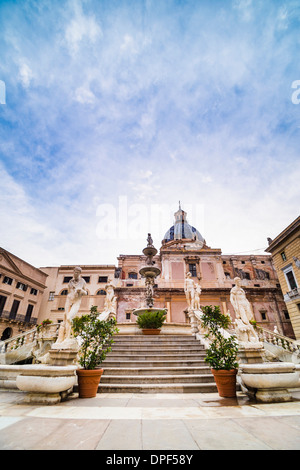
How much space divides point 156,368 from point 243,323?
9.63 feet

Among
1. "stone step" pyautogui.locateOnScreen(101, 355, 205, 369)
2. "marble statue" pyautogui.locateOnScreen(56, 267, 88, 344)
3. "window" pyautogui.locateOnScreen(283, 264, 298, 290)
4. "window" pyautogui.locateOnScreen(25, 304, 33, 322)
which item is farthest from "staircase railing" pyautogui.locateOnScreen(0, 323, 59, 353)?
"window" pyautogui.locateOnScreen(283, 264, 298, 290)

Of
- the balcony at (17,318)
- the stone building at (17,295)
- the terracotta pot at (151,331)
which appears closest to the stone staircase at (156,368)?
the terracotta pot at (151,331)

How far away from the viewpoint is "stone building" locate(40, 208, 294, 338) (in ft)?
86.9

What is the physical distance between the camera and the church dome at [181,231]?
129ft

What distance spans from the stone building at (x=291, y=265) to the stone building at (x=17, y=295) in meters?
30.0

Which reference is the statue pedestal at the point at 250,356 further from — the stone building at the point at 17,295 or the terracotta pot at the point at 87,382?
the stone building at the point at 17,295

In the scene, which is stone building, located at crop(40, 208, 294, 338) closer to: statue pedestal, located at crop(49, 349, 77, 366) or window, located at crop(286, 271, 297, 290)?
window, located at crop(286, 271, 297, 290)

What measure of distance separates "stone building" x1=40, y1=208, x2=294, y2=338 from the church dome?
4.60 m

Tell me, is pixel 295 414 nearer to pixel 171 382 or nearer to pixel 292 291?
pixel 171 382

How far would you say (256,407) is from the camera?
388 centimetres

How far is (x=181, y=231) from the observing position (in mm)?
40250
